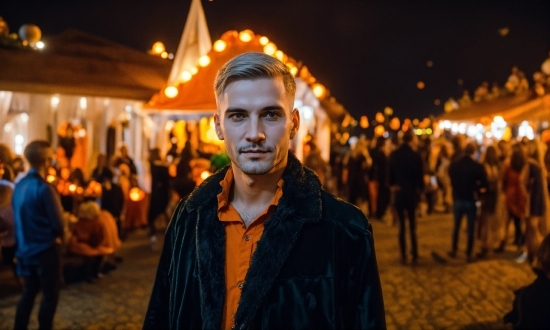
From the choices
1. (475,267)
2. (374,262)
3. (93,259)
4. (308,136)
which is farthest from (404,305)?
(308,136)

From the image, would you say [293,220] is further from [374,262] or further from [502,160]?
[502,160]

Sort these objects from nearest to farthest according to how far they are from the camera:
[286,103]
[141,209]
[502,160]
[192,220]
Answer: [286,103] → [192,220] → [502,160] → [141,209]

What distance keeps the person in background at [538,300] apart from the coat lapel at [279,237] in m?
2.71

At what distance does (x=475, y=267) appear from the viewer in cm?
901

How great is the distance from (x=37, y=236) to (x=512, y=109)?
15.7m

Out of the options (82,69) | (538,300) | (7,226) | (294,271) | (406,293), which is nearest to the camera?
(294,271)

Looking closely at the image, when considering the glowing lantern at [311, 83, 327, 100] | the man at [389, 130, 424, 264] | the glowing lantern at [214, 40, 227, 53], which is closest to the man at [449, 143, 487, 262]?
the man at [389, 130, 424, 264]

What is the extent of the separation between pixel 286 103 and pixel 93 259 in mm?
6924

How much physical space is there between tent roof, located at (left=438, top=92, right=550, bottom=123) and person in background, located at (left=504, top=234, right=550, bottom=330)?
1272cm

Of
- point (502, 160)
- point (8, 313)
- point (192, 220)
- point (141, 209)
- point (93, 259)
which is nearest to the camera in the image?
point (192, 220)

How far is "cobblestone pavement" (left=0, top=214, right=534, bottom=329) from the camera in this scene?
6.45 metres

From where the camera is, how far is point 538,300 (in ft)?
13.7

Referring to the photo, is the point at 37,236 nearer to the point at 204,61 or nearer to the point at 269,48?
the point at 204,61

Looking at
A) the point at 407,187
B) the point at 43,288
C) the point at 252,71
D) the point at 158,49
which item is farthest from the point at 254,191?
the point at 158,49
